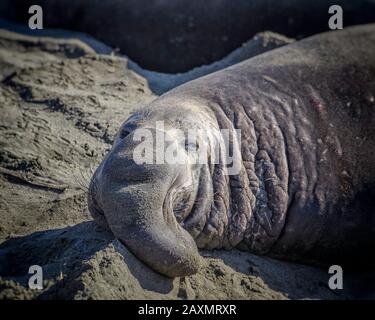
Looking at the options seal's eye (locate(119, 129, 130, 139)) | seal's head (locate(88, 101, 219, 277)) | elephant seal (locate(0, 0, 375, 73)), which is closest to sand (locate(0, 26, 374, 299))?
seal's head (locate(88, 101, 219, 277))

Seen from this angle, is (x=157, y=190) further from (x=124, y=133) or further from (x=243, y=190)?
(x=243, y=190)

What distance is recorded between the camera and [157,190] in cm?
240

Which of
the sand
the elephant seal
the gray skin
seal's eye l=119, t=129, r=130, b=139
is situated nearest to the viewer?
the sand

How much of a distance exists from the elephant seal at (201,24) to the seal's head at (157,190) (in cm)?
303

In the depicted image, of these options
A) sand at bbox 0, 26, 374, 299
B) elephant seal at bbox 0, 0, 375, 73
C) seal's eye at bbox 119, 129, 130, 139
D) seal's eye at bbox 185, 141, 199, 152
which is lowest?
sand at bbox 0, 26, 374, 299

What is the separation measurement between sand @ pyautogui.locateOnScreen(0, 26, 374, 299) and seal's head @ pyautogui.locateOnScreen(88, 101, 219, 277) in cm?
10

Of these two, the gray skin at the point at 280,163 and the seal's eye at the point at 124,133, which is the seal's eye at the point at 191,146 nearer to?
the gray skin at the point at 280,163

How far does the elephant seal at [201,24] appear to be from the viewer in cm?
552

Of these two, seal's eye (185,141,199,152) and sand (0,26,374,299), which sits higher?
seal's eye (185,141,199,152)

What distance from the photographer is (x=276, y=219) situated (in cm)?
296

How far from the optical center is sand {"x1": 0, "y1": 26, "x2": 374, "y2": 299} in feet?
7.48

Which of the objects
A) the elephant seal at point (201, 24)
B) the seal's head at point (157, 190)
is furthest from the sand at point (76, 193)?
the elephant seal at point (201, 24)

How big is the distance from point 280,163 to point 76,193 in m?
1.31

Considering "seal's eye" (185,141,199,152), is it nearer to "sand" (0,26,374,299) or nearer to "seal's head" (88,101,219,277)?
"seal's head" (88,101,219,277)
